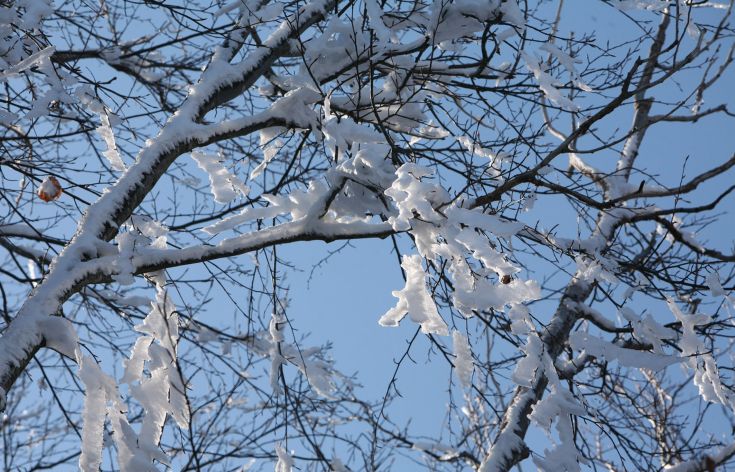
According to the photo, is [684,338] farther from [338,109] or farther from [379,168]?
[338,109]

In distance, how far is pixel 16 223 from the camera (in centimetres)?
427

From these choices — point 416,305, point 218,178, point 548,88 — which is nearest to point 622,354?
point 416,305

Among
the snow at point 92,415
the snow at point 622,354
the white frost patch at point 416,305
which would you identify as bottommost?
the snow at point 92,415

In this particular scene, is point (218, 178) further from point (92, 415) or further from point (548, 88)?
point (548, 88)

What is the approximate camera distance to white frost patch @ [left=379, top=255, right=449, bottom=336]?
8.56 ft

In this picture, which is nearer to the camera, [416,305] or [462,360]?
[416,305]

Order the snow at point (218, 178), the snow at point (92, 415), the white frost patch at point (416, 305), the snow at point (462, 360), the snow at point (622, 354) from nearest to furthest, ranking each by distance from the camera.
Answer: the snow at point (92, 415) → the white frost patch at point (416, 305) → the snow at point (622, 354) → the snow at point (462, 360) → the snow at point (218, 178)

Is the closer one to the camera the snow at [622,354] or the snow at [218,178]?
the snow at [622,354]

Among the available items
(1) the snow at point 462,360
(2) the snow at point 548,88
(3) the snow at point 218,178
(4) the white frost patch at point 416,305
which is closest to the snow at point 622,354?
(1) the snow at point 462,360

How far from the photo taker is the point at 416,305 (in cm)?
264

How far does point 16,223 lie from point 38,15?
4.40 ft

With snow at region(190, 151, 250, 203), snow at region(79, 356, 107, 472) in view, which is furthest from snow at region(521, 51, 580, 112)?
snow at region(79, 356, 107, 472)

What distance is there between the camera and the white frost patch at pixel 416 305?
2.61 m

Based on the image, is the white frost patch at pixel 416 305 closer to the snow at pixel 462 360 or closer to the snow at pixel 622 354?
the snow at pixel 462 360
